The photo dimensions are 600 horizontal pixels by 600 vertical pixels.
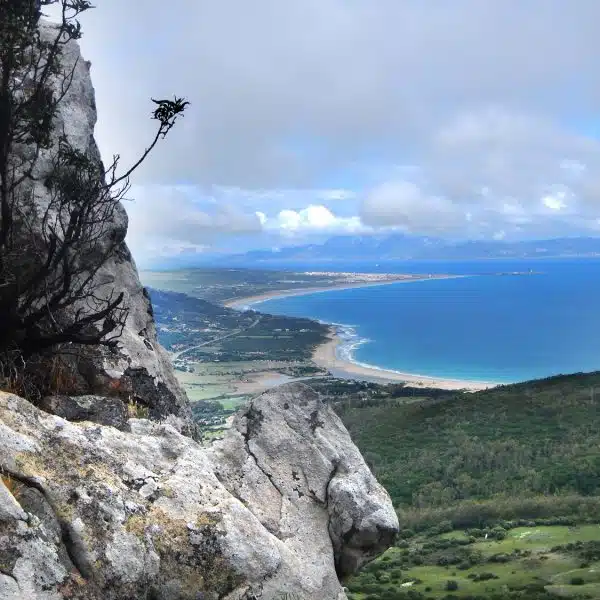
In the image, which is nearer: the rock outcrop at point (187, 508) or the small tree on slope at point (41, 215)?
the rock outcrop at point (187, 508)

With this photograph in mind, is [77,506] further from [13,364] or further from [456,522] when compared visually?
[456,522]

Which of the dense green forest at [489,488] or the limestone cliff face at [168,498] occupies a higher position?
the limestone cliff face at [168,498]

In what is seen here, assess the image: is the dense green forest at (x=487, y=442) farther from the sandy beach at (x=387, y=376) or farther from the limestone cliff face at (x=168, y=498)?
the limestone cliff face at (x=168, y=498)

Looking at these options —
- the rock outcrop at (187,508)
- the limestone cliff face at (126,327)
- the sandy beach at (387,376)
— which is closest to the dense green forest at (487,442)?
the sandy beach at (387,376)

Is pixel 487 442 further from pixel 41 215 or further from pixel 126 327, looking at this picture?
pixel 41 215

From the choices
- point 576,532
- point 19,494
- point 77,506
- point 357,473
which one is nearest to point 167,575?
point 77,506

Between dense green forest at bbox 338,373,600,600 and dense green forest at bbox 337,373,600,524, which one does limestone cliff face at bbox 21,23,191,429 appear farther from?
dense green forest at bbox 337,373,600,524

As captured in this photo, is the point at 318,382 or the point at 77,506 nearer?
the point at 77,506
